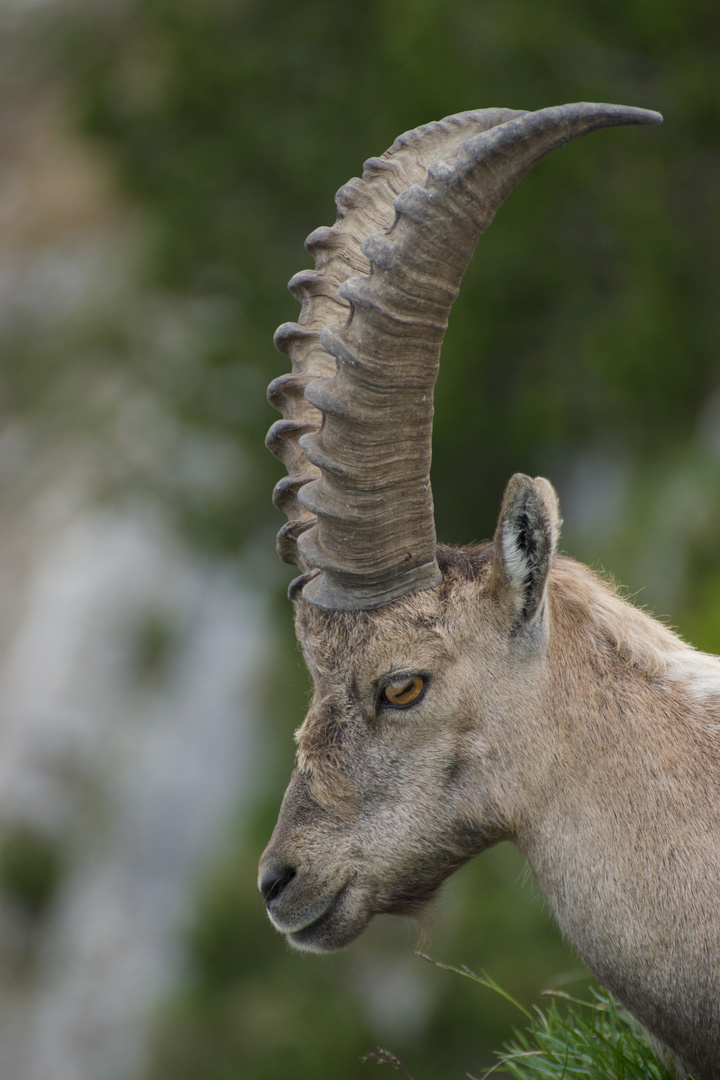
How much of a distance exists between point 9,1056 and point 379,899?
1634 centimetres

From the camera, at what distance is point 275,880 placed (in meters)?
3.86

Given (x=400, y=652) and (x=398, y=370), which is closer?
(x=398, y=370)

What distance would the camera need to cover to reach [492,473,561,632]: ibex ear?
11.8ft

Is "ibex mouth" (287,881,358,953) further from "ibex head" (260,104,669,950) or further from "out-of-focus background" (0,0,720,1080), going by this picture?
"out-of-focus background" (0,0,720,1080)

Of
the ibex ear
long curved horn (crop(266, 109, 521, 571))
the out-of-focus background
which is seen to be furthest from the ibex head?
the out-of-focus background

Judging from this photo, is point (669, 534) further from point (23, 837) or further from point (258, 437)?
point (23, 837)

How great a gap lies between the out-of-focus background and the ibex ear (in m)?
5.96

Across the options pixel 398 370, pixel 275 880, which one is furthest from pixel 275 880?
pixel 398 370

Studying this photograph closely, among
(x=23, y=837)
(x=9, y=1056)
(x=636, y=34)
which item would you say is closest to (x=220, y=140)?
(x=636, y=34)

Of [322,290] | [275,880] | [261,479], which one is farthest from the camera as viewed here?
[261,479]

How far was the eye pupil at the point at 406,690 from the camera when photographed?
3781 millimetres

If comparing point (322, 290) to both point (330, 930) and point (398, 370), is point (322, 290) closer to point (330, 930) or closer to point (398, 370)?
point (398, 370)

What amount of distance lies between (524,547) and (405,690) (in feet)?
2.11

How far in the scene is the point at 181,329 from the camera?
2186 centimetres
